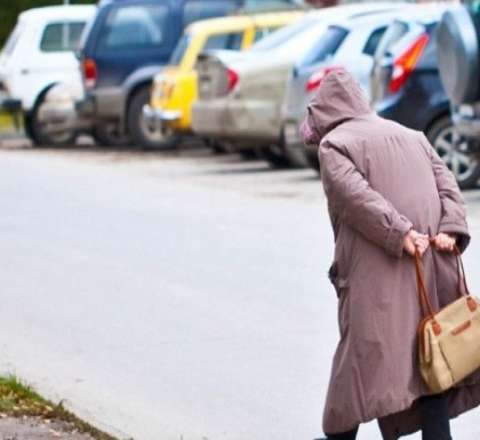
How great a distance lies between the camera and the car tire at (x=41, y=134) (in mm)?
26344

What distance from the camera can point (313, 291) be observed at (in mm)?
10695

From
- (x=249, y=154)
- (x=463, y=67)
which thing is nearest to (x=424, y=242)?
(x=463, y=67)

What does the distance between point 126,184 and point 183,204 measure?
2507 millimetres

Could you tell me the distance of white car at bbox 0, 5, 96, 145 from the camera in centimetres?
2631

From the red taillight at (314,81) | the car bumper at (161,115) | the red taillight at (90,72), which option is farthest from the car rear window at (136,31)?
the red taillight at (314,81)

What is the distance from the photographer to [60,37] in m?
26.9

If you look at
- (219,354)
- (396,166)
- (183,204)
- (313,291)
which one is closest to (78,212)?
(183,204)

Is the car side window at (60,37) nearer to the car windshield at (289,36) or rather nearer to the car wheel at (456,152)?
the car windshield at (289,36)

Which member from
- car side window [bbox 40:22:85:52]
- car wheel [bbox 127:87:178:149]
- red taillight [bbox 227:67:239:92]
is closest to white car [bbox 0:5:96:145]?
car side window [bbox 40:22:85:52]

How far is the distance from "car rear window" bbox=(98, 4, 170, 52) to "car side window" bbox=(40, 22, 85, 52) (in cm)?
187

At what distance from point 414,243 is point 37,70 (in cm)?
2094

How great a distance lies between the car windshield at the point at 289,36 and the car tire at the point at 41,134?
6.40m

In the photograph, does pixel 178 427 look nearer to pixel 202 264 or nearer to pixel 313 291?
pixel 313 291

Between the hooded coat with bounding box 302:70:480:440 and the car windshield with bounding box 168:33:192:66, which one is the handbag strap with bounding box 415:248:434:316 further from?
the car windshield with bounding box 168:33:192:66
